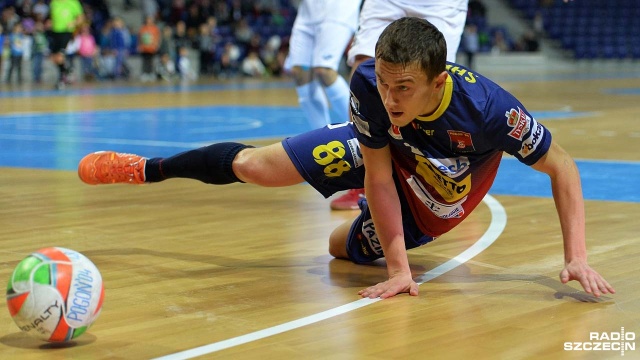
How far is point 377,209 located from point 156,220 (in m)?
2.10

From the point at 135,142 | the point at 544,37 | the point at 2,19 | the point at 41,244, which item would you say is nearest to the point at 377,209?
the point at 41,244

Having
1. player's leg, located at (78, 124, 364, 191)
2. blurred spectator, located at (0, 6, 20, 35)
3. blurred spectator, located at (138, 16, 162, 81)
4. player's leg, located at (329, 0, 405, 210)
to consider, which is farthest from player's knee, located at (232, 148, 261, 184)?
blurred spectator, located at (138, 16, 162, 81)

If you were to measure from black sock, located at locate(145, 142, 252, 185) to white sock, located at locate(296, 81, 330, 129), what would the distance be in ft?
9.87

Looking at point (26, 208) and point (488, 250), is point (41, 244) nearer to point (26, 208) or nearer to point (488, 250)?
point (26, 208)

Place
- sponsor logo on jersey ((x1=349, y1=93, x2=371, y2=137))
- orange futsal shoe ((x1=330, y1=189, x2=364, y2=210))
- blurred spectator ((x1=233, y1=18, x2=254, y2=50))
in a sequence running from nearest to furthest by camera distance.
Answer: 1. sponsor logo on jersey ((x1=349, y1=93, x2=371, y2=137))
2. orange futsal shoe ((x1=330, y1=189, x2=364, y2=210))
3. blurred spectator ((x1=233, y1=18, x2=254, y2=50))

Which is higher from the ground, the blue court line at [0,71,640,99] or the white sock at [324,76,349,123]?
the white sock at [324,76,349,123]

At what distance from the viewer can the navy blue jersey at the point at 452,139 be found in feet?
12.8

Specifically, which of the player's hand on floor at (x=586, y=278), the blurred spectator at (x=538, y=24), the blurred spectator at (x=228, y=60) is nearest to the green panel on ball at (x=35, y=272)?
the player's hand on floor at (x=586, y=278)

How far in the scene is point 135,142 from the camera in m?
10.5

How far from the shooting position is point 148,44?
25078 mm

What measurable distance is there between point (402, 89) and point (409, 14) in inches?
115

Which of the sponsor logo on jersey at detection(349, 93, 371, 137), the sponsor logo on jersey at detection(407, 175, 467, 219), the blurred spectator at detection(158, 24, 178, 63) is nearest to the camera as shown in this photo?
the sponsor logo on jersey at detection(349, 93, 371, 137)

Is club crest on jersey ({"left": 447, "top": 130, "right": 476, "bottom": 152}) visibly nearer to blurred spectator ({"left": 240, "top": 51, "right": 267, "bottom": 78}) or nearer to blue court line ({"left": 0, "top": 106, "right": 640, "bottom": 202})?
blue court line ({"left": 0, "top": 106, "right": 640, "bottom": 202})

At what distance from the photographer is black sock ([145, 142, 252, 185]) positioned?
187 inches
